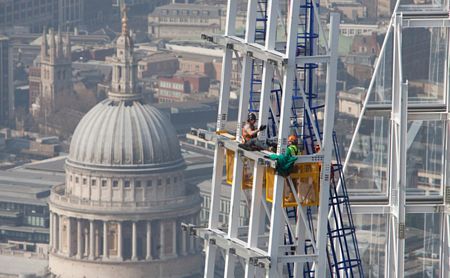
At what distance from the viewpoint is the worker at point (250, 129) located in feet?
96.3

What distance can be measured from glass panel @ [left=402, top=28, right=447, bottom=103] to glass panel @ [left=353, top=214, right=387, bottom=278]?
157cm

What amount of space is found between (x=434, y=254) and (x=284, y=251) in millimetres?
4093

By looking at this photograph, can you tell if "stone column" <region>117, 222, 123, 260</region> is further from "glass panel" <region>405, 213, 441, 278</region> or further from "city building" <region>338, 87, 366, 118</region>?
"glass panel" <region>405, 213, 441, 278</region>

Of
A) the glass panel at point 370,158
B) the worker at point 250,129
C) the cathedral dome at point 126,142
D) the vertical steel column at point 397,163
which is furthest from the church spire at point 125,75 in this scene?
the worker at point 250,129

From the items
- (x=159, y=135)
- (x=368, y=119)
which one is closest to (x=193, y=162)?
(x=159, y=135)

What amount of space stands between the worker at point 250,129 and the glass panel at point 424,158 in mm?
3546

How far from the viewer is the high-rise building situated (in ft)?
500

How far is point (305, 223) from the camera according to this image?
2930 cm

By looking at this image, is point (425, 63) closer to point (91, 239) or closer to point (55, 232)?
point (91, 239)

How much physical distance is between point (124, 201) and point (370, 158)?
123636 millimetres

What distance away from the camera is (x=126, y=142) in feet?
518

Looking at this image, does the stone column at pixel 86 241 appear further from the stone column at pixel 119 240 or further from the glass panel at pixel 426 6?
the glass panel at pixel 426 6

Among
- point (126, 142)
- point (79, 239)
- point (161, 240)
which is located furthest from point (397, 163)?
point (126, 142)

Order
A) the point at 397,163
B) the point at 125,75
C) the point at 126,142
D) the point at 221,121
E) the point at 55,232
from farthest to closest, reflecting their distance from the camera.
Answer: the point at 125,75, the point at 126,142, the point at 55,232, the point at 397,163, the point at 221,121
